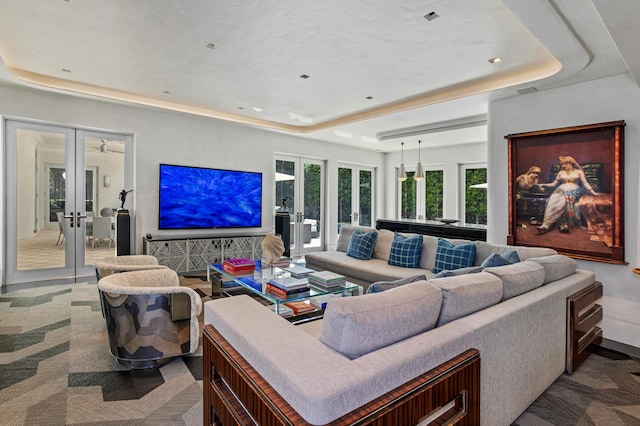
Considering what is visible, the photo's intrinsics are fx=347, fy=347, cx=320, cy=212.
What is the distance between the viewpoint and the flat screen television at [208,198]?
5.64 m

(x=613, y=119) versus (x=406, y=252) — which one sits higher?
(x=613, y=119)

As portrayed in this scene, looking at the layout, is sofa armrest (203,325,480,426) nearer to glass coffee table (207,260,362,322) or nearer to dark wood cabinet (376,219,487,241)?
glass coffee table (207,260,362,322)

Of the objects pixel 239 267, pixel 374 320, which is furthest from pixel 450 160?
pixel 374 320

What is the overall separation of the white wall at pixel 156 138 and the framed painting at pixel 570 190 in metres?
4.24

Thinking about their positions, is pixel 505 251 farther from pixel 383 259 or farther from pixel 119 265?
pixel 119 265

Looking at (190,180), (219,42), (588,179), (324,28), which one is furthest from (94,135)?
(588,179)

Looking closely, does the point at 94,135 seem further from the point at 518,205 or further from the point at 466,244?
the point at 518,205

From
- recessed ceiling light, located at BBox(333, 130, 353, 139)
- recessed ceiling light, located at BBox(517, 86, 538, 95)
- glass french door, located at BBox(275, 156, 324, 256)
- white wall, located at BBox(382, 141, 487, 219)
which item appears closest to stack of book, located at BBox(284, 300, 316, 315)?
recessed ceiling light, located at BBox(517, 86, 538, 95)

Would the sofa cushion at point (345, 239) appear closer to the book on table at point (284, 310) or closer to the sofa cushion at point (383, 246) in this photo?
the sofa cushion at point (383, 246)

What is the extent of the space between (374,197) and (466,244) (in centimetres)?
569

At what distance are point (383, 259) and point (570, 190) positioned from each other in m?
2.30

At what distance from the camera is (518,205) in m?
4.42

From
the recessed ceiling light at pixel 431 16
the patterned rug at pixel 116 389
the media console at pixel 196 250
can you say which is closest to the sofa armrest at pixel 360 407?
the patterned rug at pixel 116 389

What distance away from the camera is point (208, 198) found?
6059 millimetres
